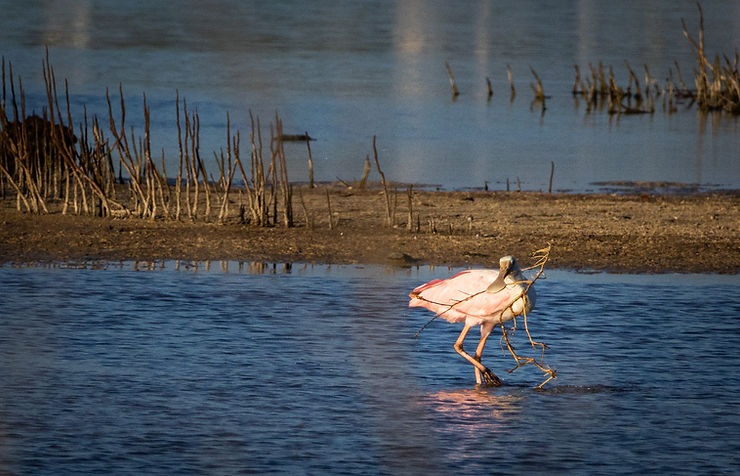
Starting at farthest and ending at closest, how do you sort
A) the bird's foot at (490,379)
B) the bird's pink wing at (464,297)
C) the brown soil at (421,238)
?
the brown soil at (421,238), the bird's foot at (490,379), the bird's pink wing at (464,297)

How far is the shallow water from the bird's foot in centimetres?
238

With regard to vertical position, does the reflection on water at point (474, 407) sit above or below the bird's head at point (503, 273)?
below

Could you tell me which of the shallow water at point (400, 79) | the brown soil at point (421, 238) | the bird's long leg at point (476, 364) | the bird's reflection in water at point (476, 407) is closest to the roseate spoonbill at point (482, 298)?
the bird's long leg at point (476, 364)

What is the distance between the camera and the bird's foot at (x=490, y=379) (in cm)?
870

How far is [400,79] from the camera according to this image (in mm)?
43906

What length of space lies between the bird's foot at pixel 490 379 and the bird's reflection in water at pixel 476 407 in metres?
0.08

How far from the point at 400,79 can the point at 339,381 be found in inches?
1410

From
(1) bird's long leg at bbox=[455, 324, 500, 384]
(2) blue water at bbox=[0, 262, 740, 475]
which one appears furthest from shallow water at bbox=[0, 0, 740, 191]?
(1) bird's long leg at bbox=[455, 324, 500, 384]

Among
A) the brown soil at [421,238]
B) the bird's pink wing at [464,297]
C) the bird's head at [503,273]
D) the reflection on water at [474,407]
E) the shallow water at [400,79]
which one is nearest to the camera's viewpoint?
the reflection on water at [474,407]

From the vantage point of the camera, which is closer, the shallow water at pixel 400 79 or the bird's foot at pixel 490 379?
the bird's foot at pixel 490 379

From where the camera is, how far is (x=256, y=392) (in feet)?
27.6

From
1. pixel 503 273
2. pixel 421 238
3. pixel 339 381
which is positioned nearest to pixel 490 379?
pixel 503 273

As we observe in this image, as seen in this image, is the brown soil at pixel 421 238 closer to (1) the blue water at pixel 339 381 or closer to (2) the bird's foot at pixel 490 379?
(1) the blue water at pixel 339 381

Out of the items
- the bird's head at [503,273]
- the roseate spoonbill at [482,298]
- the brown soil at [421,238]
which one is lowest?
the brown soil at [421,238]
